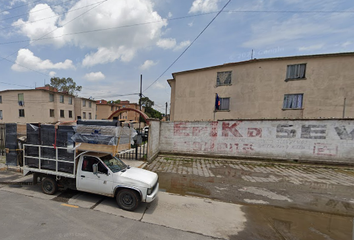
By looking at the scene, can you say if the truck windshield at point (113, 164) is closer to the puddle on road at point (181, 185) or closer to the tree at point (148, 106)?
the puddle on road at point (181, 185)

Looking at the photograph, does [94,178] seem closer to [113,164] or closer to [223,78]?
[113,164]

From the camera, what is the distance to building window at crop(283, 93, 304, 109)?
13.7 meters

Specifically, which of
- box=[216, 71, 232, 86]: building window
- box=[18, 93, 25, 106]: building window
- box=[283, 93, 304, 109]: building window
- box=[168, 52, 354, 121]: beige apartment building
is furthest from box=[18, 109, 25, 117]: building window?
box=[283, 93, 304, 109]: building window

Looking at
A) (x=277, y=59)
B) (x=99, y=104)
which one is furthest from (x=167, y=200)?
(x=99, y=104)

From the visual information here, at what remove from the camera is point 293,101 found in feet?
45.3

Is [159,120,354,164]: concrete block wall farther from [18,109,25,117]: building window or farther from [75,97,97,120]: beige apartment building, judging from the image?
[18,109,25,117]: building window

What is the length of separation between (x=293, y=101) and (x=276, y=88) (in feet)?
6.96

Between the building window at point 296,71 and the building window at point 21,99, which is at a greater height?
the building window at point 296,71

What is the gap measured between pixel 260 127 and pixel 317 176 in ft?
12.3

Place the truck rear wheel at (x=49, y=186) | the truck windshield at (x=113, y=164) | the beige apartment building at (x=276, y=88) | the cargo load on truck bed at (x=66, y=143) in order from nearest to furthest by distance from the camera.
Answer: the cargo load on truck bed at (x=66, y=143)
the truck windshield at (x=113, y=164)
the truck rear wheel at (x=49, y=186)
the beige apartment building at (x=276, y=88)

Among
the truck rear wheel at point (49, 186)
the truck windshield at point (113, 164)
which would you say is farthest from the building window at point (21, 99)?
the truck windshield at point (113, 164)

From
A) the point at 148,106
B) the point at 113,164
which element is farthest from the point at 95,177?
the point at 148,106

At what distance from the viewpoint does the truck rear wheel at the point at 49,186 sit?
4602mm

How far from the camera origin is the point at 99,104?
134 ft
